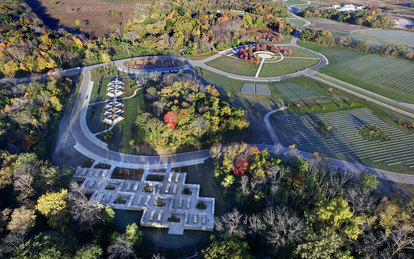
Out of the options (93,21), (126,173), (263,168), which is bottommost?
(126,173)

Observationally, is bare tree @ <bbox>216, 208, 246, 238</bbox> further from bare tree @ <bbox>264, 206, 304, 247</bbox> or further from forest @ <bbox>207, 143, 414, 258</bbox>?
bare tree @ <bbox>264, 206, 304, 247</bbox>

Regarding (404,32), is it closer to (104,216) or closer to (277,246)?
(277,246)

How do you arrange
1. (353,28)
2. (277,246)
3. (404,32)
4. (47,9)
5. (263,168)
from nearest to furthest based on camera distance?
(277,246), (263,168), (404,32), (353,28), (47,9)

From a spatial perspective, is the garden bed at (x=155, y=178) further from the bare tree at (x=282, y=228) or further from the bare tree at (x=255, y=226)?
the bare tree at (x=282, y=228)

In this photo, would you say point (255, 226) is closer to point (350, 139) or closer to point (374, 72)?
point (350, 139)

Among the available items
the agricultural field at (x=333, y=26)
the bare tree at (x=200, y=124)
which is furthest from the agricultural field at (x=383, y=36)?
the bare tree at (x=200, y=124)

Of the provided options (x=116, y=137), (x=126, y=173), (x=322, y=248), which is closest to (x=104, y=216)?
(x=126, y=173)

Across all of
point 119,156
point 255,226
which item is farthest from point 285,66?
point 255,226
